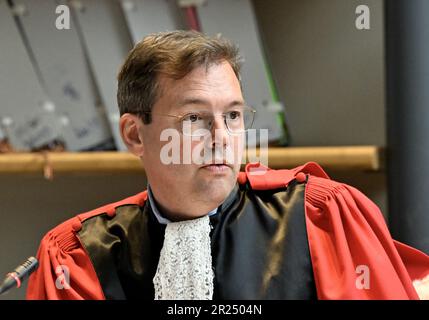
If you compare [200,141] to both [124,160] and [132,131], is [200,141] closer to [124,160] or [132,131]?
[132,131]

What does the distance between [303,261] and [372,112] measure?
529 mm

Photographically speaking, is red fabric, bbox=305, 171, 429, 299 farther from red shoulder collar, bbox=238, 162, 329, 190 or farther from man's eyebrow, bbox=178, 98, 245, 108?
man's eyebrow, bbox=178, 98, 245, 108

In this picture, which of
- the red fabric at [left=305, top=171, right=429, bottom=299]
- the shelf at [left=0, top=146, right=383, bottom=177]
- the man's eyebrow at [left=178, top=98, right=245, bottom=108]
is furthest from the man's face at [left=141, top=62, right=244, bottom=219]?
the shelf at [left=0, top=146, right=383, bottom=177]

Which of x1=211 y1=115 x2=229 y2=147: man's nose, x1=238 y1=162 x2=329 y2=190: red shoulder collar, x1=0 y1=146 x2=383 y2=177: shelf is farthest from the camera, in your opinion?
x1=0 y1=146 x2=383 y2=177: shelf

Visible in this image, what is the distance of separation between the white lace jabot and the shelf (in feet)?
1.00

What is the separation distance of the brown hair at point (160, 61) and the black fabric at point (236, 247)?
0.16 meters

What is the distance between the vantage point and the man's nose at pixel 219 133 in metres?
0.96

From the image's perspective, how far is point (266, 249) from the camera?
3.34 ft

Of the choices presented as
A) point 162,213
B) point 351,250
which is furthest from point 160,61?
point 351,250

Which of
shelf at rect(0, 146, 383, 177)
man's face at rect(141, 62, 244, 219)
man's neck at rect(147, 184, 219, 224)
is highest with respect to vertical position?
man's face at rect(141, 62, 244, 219)

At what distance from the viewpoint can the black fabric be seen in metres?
1.00

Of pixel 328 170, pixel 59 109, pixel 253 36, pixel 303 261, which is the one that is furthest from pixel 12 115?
pixel 303 261
